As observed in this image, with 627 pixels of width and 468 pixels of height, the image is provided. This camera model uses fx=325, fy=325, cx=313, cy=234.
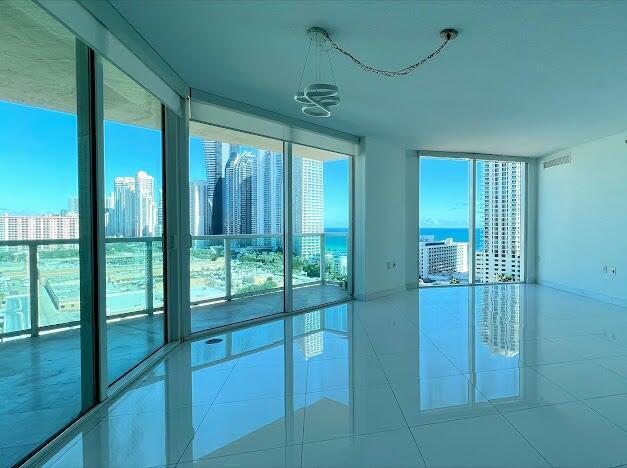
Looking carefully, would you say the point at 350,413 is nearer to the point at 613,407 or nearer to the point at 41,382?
the point at 613,407

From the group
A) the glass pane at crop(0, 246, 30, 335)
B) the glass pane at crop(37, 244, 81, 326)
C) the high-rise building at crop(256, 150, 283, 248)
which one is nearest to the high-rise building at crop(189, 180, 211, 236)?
the high-rise building at crop(256, 150, 283, 248)

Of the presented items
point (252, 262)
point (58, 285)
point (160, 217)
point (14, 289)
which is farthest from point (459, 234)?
point (14, 289)

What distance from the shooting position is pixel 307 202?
501 cm

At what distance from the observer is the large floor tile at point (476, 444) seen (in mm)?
1686

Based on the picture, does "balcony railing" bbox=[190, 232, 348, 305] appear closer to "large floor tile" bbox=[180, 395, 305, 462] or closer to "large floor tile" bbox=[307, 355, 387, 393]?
"large floor tile" bbox=[307, 355, 387, 393]

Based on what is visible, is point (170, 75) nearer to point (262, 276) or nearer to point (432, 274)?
point (262, 276)

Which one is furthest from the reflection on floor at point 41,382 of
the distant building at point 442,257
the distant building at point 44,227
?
the distant building at point 442,257

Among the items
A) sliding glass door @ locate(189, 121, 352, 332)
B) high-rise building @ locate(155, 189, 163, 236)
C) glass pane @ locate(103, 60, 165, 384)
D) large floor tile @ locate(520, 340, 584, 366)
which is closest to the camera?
glass pane @ locate(103, 60, 165, 384)

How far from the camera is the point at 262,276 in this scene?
5.21 m

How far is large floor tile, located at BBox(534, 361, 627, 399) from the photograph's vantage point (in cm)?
237

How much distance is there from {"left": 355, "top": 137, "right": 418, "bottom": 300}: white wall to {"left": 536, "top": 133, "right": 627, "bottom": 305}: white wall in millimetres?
2731

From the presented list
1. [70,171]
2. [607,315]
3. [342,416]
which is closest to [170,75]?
[70,171]

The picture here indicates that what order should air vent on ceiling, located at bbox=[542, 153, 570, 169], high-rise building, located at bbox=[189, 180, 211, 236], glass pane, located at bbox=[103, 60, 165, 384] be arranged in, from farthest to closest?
air vent on ceiling, located at bbox=[542, 153, 570, 169] → high-rise building, located at bbox=[189, 180, 211, 236] → glass pane, located at bbox=[103, 60, 165, 384]

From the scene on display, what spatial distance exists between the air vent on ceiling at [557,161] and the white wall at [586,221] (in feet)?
0.32
